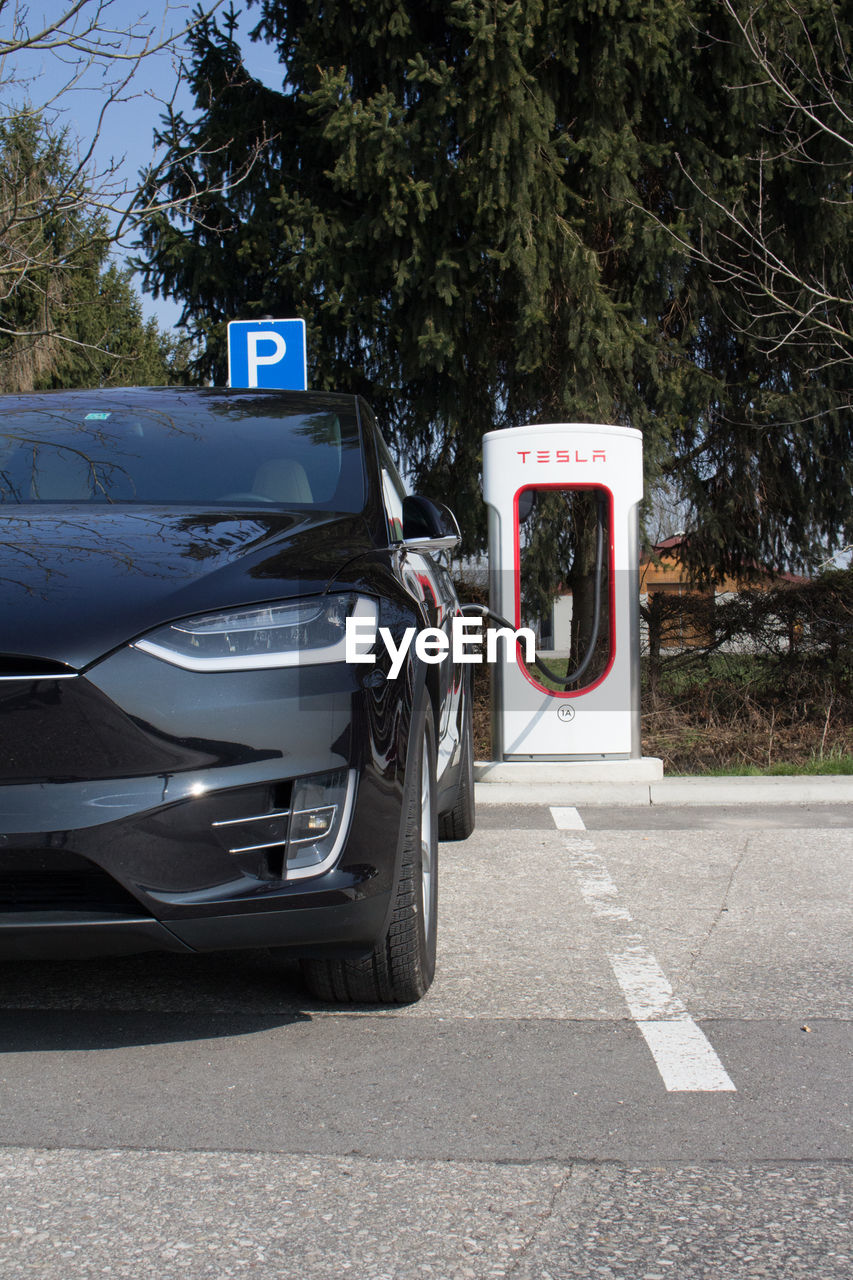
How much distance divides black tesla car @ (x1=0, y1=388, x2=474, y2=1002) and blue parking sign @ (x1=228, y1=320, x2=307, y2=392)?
5.05 metres

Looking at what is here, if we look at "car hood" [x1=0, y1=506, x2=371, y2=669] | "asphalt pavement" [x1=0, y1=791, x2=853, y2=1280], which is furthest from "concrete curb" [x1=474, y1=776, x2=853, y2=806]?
"car hood" [x1=0, y1=506, x2=371, y2=669]

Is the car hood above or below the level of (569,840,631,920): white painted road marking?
above

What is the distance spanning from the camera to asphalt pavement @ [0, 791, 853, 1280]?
225 centimetres

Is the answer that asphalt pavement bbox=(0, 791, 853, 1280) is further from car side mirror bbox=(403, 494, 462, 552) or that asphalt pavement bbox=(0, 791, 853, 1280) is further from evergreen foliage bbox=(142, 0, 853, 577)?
evergreen foliage bbox=(142, 0, 853, 577)

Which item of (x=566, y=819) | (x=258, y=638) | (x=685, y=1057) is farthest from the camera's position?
(x=566, y=819)

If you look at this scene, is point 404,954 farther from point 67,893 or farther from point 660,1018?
point 67,893

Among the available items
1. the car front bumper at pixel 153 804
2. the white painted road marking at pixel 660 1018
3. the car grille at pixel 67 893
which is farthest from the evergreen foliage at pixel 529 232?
the car grille at pixel 67 893

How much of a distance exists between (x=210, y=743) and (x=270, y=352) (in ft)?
19.6

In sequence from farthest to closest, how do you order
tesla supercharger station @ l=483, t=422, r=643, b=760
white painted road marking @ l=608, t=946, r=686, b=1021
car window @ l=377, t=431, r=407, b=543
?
tesla supercharger station @ l=483, t=422, r=643, b=760, car window @ l=377, t=431, r=407, b=543, white painted road marking @ l=608, t=946, r=686, b=1021

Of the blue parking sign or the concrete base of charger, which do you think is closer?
the concrete base of charger

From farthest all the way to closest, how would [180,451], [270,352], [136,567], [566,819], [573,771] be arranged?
[270,352], [573,771], [566,819], [180,451], [136,567]

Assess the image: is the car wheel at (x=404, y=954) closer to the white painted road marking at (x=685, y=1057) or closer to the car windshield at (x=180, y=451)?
the white painted road marking at (x=685, y=1057)

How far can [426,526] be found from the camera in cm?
407

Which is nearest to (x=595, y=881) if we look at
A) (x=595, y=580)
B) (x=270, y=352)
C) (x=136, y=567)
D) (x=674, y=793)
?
(x=674, y=793)
